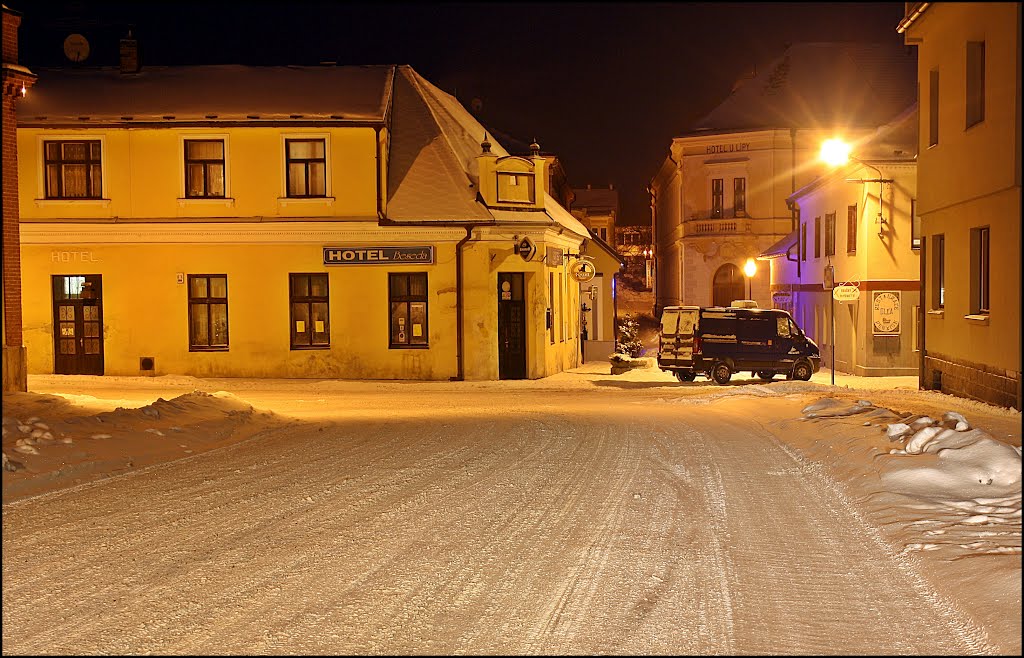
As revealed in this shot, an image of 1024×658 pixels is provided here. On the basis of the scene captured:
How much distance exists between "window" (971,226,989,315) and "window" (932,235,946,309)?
2.41 meters

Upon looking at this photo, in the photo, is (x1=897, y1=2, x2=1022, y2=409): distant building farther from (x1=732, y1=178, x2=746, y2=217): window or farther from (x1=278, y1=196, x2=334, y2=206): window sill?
(x1=732, y1=178, x2=746, y2=217): window

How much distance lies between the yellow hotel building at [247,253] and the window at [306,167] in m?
0.04

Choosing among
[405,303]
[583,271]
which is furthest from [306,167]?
[583,271]

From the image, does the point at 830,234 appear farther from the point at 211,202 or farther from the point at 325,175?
the point at 211,202

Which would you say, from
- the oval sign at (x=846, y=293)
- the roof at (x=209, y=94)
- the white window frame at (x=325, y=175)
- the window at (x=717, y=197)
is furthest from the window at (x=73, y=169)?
the window at (x=717, y=197)

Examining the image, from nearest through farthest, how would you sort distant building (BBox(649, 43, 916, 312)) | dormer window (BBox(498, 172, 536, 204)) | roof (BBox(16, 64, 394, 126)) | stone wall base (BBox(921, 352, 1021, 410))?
1. stone wall base (BBox(921, 352, 1021, 410))
2. roof (BBox(16, 64, 394, 126))
3. dormer window (BBox(498, 172, 536, 204))
4. distant building (BBox(649, 43, 916, 312))

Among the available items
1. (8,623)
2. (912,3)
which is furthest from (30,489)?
(912,3)

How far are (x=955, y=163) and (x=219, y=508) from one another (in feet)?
51.1

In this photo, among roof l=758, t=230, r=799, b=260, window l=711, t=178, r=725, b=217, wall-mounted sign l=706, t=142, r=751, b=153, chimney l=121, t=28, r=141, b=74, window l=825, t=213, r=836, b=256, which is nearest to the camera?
chimney l=121, t=28, r=141, b=74

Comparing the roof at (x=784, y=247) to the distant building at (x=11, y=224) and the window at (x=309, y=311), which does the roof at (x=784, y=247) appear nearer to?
the window at (x=309, y=311)

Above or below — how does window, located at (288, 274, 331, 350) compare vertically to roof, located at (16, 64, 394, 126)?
below

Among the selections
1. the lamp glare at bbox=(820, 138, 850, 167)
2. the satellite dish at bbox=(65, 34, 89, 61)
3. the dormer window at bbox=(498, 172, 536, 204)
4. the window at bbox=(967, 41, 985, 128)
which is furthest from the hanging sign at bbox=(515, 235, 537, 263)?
the satellite dish at bbox=(65, 34, 89, 61)

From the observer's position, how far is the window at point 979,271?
60.6 ft

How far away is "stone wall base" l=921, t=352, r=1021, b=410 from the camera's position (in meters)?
16.5
